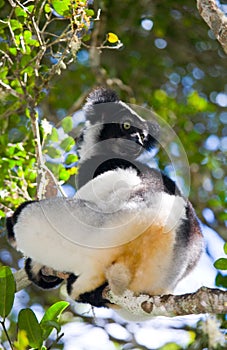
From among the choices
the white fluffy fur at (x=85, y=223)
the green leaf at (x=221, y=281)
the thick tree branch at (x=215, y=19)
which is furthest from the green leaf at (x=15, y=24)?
the green leaf at (x=221, y=281)

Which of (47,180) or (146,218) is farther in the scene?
(47,180)

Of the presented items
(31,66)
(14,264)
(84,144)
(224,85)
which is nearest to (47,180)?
(84,144)

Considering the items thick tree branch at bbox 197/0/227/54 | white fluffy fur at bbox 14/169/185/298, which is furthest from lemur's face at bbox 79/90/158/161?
thick tree branch at bbox 197/0/227/54

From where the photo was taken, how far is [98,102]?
10.5ft

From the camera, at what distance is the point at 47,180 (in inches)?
127

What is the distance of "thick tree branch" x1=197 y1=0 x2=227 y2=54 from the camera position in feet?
8.63

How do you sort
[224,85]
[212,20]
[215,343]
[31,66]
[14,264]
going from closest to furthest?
[215,343], [212,20], [31,66], [14,264], [224,85]

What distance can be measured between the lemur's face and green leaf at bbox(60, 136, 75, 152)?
0.25 metres

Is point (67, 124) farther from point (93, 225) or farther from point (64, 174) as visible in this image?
point (93, 225)

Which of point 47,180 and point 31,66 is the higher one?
point 31,66

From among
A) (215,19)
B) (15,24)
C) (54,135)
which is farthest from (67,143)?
(215,19)

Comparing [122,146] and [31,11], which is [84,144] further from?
[31,11]

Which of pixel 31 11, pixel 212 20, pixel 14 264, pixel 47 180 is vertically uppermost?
pixel 212 20

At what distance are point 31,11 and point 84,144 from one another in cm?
76
